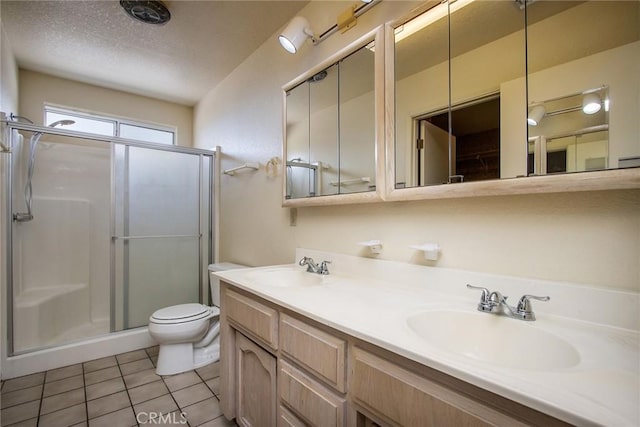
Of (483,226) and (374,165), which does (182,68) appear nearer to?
(374,165)

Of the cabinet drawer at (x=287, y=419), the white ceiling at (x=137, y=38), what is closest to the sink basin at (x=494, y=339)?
the cabinet drawer at (x=287, y=419)

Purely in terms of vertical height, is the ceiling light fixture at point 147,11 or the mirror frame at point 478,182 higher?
the ceiling light fixture at point 147,11

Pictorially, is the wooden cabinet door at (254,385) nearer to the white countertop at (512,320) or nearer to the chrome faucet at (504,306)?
the white countertop at (512,320)

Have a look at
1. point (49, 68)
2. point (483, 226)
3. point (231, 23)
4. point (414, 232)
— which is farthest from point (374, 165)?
point (49, 68)

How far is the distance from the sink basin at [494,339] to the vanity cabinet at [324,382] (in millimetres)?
150

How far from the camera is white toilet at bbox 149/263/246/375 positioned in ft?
6.57

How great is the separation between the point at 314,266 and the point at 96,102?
3.17m

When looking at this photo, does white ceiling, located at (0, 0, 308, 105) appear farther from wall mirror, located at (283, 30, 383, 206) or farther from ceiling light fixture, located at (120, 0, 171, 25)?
wall mirror, located at (283, 30, 383, 206)

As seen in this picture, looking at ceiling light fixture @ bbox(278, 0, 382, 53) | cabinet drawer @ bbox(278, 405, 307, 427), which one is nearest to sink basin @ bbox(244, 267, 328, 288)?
cabinet drawer @ bbox(278, 405, 307, 427)

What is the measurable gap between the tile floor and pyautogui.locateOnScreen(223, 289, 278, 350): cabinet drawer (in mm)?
669

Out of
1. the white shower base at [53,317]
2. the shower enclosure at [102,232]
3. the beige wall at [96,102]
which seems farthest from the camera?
the beige wall at [96,102]

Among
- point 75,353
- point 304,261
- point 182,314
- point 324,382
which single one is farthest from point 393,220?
point 75,353

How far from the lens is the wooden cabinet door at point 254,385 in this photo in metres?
1.19

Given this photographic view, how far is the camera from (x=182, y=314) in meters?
2.09
